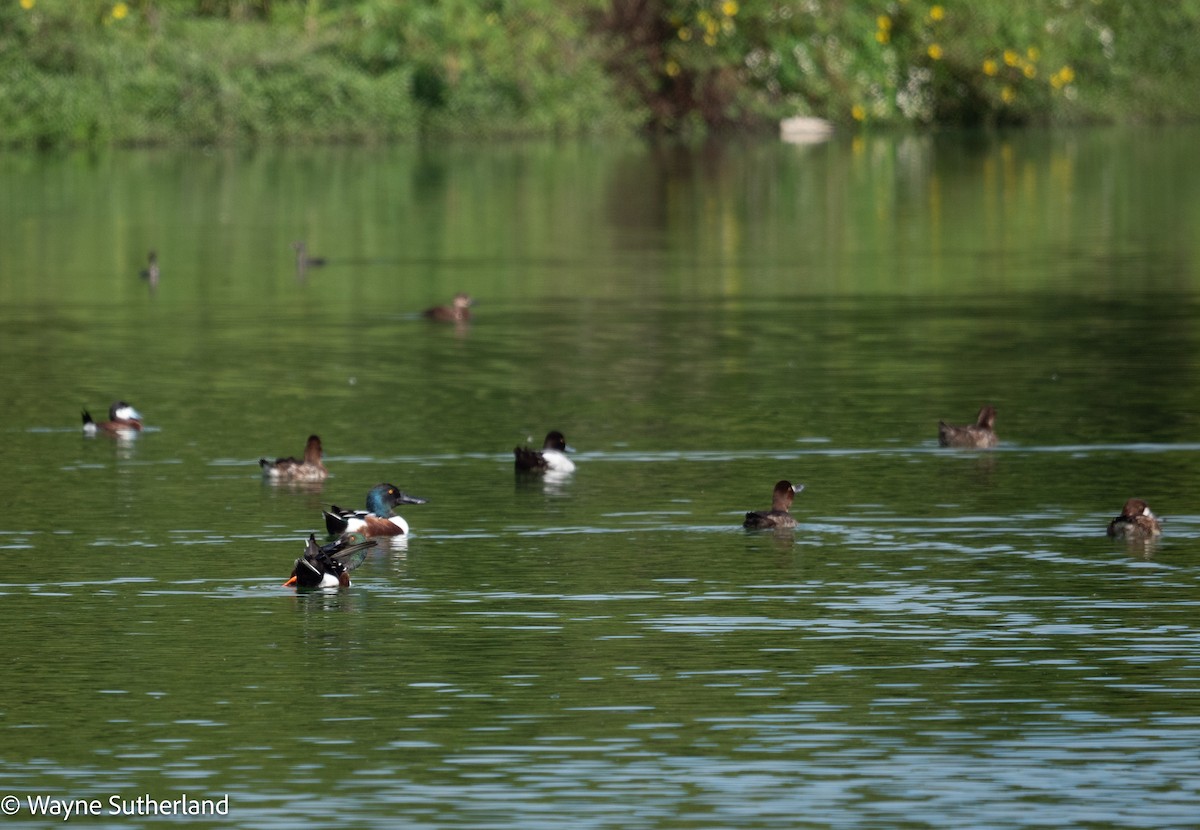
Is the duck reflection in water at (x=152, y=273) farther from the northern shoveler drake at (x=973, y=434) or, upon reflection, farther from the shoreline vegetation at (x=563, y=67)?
the shoreline vegetation at (x=563, y=67)

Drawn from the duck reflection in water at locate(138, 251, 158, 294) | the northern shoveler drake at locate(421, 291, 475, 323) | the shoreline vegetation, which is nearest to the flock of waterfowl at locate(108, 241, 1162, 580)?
the northern shoveler drake at locate(421, 291, 475, 323)

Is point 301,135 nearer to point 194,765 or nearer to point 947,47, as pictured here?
point 947,47

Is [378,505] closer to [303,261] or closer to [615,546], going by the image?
[615,546]

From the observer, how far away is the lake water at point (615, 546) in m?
11.8

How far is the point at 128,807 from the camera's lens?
11289mm

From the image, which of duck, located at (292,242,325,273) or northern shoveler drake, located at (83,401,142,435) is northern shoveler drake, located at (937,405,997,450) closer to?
northern shoveler drake, located at (83,401,142,435)

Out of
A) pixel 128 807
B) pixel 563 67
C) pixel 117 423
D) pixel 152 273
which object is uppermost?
pixel 563 67

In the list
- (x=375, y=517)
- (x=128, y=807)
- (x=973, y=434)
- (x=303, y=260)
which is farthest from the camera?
(x=303, y=260)

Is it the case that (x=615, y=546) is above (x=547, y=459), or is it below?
below

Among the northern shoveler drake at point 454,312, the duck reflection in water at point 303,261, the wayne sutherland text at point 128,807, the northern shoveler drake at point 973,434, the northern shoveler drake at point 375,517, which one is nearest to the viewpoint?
the wayne sutherland text at point 128,807

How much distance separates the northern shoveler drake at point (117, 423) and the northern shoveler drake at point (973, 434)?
6.11 metres

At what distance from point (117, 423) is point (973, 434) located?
642 cm

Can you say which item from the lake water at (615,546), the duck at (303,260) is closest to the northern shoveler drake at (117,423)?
the lake water at (615,546)

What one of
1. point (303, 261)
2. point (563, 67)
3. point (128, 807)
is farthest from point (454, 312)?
point (563, 67)
